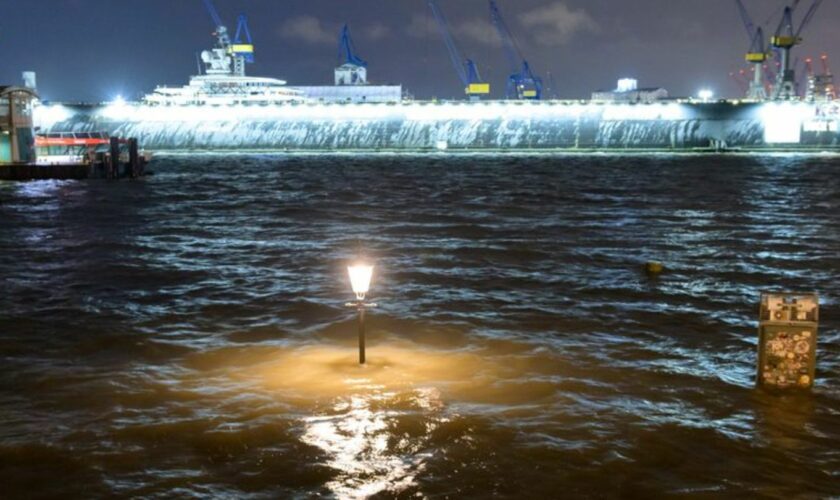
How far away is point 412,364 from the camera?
13.4 meters

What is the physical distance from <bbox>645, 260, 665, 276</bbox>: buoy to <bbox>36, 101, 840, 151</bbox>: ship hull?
85.5 metres

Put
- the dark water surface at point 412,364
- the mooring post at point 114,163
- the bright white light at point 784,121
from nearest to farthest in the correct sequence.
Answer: the dark water surface at point 412,364, the mooring post at point 114,163, the bright white light at point 784,121

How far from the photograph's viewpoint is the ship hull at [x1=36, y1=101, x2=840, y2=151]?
4011 inches

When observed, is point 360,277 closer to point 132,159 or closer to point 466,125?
point 132,159

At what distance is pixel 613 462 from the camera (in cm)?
951

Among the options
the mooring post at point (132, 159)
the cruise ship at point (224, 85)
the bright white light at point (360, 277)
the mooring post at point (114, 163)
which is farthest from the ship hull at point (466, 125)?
the bright white light at point (360, 277)

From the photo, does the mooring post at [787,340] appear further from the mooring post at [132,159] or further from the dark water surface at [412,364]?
the mooring post at [132,159]

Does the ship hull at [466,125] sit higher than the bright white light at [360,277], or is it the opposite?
the ship hull at [466,125]

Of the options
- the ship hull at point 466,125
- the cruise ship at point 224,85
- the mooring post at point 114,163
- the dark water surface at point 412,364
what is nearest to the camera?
the dark water surface at point 412,364

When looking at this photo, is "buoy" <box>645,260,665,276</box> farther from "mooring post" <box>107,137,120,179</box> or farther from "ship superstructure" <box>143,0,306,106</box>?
"ship superstructure" <box>143,0,306,106</box>

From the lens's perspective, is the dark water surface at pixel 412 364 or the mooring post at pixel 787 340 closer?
the dark water surface at pixel 412 364

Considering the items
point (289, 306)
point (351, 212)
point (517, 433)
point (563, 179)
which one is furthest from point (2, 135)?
point (517, 433)

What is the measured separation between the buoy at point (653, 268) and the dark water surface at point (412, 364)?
0.65m

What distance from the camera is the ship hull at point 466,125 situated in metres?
102
